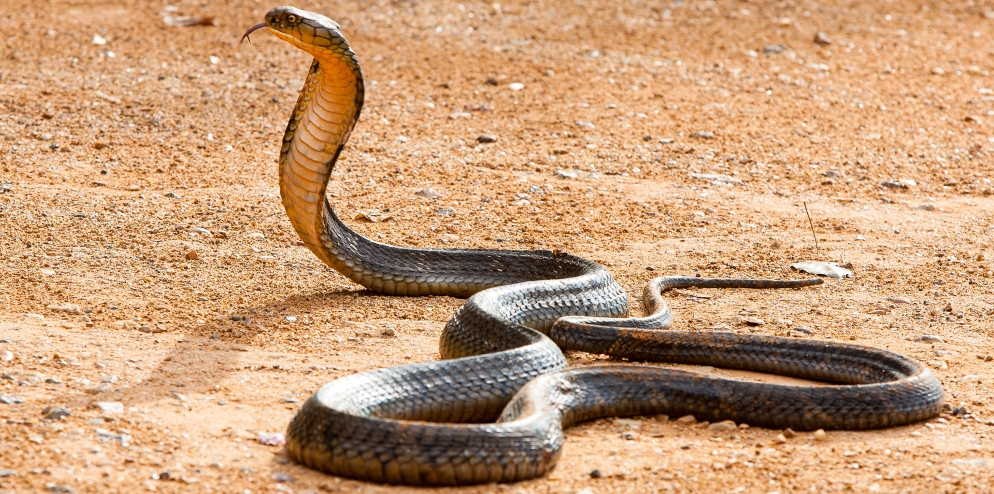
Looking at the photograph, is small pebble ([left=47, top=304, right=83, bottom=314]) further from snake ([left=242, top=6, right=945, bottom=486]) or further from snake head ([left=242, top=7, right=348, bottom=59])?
snake head ([left=242, top=7, right=348, bottom=59])

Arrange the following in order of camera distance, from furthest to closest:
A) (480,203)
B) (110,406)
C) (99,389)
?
(480,203) < (99,389) < (110,406)

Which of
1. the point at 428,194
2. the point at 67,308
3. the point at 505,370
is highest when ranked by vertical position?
the point at 505,370

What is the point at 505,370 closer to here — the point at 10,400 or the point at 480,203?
the point at 10,400

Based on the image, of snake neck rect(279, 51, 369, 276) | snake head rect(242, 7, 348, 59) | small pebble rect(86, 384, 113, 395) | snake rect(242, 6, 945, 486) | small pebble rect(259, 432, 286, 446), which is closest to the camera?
snake rect(242, 6, 945, 486)

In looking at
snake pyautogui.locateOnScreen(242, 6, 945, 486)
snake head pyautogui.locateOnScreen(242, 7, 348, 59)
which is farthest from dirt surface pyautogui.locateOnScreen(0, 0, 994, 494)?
snake head pyautogui.locateOnScreen(242, 7, 348, 59)

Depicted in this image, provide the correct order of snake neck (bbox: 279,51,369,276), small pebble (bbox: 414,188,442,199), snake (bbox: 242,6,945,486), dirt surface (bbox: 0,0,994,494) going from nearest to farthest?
snake (bbox: 242,6,945,486), dirt surface (bbox: 0,0,994,494), snake neck (bbox: 279,51,369,276), small pebble (bbox: 414,188,442,199)

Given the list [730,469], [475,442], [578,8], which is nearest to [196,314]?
[475,442]

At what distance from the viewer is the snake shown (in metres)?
4.39

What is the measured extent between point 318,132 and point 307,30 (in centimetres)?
66

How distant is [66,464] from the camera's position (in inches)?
172

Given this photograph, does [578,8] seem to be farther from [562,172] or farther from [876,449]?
[876,449]

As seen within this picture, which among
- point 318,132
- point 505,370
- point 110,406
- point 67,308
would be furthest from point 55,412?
point 318,132

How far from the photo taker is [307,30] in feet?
20.4

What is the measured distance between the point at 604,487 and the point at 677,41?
11.2 m
